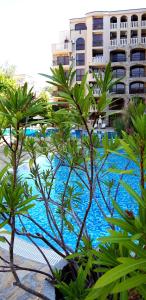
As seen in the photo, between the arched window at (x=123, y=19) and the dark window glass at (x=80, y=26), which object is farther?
the dark window glass at (x=80, y=26)

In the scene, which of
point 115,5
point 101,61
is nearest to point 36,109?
point 101,61

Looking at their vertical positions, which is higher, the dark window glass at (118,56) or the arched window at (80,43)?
the arched window at (80,43)

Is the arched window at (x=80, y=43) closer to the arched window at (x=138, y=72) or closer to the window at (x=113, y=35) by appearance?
the window at (x=113, y=35)

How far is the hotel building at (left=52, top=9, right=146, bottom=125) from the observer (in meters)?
24.4

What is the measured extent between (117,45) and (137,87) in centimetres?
424

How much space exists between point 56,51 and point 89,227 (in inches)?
963

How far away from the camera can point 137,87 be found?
2509cm

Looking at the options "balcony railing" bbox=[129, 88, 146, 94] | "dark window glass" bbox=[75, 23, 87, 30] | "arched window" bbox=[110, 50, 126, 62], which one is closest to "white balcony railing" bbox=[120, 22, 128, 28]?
"arched window" bbox=[110, 50, 126, 62]

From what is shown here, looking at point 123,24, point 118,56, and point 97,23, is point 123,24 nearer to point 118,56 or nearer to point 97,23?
point 97,23

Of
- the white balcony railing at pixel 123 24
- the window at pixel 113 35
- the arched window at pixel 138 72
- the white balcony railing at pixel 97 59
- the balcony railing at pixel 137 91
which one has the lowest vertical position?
the balcony railing at pixel 137 91

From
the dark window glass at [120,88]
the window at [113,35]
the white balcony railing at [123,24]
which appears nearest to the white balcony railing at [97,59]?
the window at [113,35]

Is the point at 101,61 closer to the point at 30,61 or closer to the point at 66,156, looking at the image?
the point at 66,156

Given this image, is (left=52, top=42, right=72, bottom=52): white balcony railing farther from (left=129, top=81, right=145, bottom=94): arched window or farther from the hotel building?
(left=129, top=81, right=145, bottom=94): arched window

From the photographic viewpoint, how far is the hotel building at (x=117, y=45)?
959 inches
